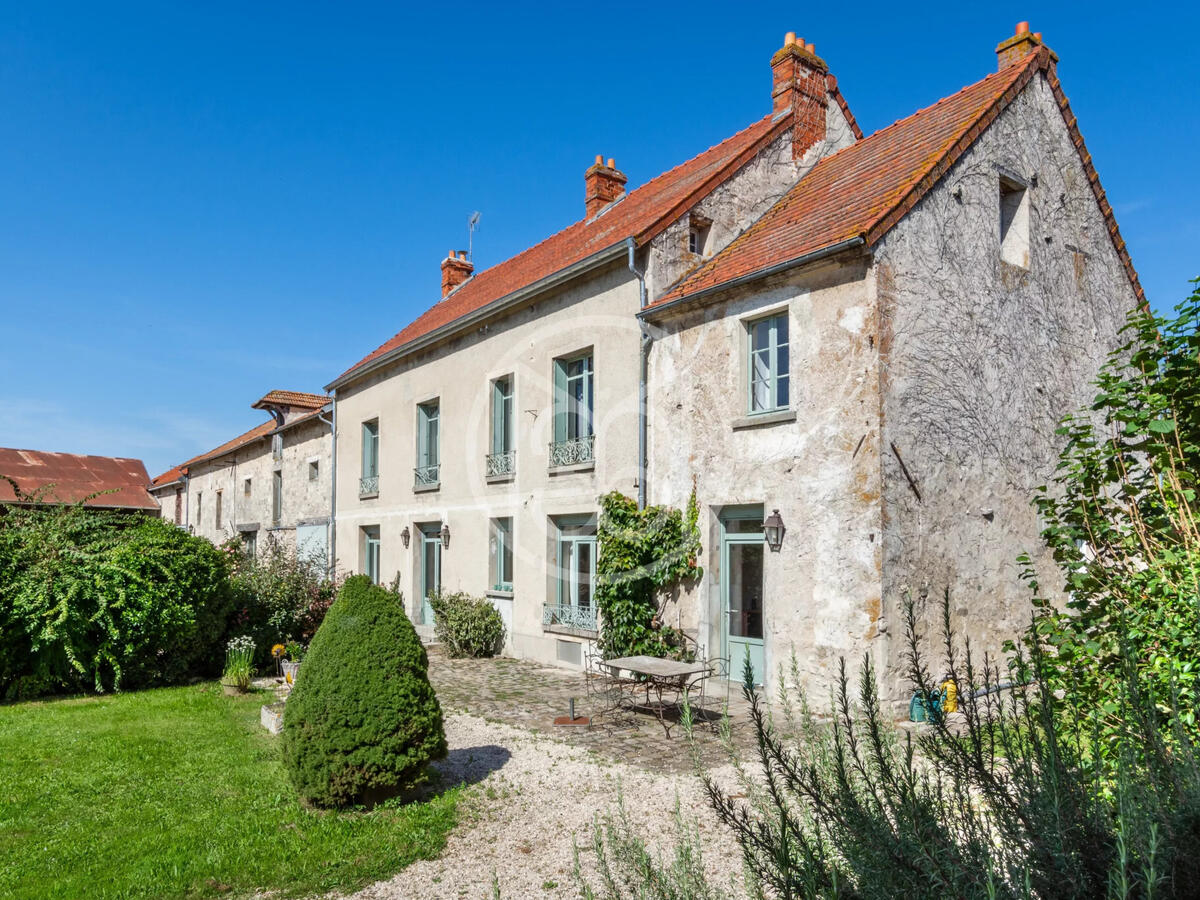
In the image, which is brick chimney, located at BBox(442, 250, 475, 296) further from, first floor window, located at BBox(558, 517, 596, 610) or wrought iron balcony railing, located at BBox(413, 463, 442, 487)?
first floor window, located at BBox(558, 517, 596, 610)

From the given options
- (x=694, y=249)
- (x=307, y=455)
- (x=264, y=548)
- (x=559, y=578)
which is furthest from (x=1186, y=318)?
(x=307, y=455)

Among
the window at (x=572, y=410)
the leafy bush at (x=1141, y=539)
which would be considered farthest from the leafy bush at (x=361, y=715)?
the window at (x=572, y=410)

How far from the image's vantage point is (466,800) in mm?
6711

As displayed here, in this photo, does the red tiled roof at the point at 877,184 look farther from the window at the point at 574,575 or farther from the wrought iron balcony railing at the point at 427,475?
the wrought iron balcony railing at the point at 427,475

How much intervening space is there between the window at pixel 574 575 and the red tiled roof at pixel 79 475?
2050 cm

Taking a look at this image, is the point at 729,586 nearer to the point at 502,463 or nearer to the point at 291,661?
the point at 502,463

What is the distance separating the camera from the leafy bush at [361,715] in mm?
6203

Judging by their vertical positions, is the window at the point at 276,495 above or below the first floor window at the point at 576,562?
above

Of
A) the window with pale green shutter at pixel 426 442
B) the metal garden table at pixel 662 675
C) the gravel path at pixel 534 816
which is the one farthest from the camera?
the window with pale green shutter at pixel 426 442

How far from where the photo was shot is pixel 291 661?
12242 millimetres

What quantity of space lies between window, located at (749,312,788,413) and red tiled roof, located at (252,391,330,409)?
16830 millimetres

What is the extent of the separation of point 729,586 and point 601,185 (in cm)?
1046

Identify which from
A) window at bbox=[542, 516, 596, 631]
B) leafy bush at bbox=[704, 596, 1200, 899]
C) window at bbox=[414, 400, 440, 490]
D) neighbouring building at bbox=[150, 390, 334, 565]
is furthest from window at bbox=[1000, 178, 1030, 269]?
neighbouring building at bbox=[150, 390, 334, 565]

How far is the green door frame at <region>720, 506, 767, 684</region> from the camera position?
10.8 metres
